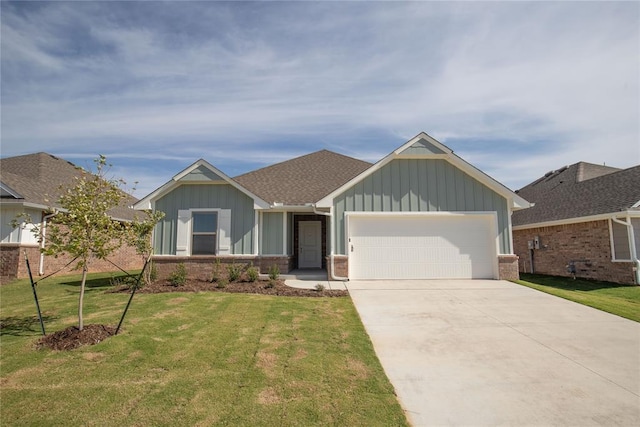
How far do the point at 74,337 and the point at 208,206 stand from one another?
7714mm

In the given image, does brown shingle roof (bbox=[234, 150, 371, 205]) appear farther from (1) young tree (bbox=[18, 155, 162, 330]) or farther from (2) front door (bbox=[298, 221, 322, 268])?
(1) young tree (bbox=[18, 155, 162, 330])

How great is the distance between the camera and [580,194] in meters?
16.3

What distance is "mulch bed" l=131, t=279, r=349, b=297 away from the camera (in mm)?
9969

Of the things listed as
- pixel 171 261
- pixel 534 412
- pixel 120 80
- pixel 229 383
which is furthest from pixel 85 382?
pixel 120 80

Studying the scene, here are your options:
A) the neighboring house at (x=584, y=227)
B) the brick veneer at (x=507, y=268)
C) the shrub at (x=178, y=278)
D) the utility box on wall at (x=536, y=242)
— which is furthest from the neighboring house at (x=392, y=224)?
the utility box on wall at (x=536, y=242)

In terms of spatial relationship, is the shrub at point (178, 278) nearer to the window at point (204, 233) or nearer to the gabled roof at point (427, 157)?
the window at point (204, 233)

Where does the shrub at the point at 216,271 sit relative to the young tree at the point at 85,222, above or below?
below

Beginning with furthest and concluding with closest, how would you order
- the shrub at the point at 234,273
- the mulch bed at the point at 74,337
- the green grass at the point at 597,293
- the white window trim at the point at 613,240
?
the white window trim at the point at 613,240 → the shrub at the point at 234,273 → the green grass at the point at 597,293 → the mulch bed at the point at 74,337

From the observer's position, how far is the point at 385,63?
34.6ft

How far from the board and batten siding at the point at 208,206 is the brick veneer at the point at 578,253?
13914mm

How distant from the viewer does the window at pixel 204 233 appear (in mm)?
13195

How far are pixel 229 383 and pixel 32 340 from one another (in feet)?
13.7

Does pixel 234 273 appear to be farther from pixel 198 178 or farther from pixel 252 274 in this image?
pixel 198 178

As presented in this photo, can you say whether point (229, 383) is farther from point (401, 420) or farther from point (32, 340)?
point (32, 340)
